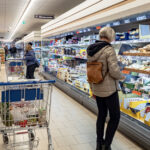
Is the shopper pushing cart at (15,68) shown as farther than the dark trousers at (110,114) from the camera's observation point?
Yes

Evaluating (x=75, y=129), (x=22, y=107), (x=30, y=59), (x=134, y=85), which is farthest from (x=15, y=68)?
(x=22, y=107)

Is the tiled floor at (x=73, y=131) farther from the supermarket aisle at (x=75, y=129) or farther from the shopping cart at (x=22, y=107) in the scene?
the shopping cart at (x=22, y=107)

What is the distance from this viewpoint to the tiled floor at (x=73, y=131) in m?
2.79

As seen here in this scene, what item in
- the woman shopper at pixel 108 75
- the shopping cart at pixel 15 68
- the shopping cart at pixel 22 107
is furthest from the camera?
the shopping cart at pixel 15 68

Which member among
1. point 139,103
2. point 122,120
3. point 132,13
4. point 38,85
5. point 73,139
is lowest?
point 73,139

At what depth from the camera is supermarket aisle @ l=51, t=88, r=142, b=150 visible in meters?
2.80

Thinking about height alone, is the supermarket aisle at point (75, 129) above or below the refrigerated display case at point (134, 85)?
below

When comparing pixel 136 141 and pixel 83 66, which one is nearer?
pixel 136 141

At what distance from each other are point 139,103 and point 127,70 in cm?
56

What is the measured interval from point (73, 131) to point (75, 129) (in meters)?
0.08

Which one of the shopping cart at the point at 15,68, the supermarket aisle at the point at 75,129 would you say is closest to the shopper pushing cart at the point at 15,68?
the shopping cart at the point at 15,68

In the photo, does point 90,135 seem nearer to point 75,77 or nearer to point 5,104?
point 5,104

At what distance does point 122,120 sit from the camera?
3.12 metres

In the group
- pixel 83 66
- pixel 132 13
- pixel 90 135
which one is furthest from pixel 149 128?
pixel 83 66
